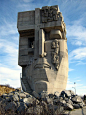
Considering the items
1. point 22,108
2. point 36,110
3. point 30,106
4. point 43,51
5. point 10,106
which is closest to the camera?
point 36,110

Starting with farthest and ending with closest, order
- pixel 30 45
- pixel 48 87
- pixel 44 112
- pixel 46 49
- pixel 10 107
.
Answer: pixel 30 45
pixel 46 49
pixel 48 87
pixel 10 107
pixel 44 112

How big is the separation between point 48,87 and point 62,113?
5.71 metres

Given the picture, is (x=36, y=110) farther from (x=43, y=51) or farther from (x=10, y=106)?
(x=43, y=51)

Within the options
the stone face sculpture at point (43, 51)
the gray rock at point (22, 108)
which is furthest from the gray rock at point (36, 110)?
the stone face sculpture at point (43, 51)

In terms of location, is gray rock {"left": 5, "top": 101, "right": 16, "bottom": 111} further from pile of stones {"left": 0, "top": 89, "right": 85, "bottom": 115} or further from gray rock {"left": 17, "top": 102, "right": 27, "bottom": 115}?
gray rock {"left": 17, "top": 102, "right": 27, "bottom": 115}

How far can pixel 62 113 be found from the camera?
753cm

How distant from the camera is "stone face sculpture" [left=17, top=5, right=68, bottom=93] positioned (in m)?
13.6

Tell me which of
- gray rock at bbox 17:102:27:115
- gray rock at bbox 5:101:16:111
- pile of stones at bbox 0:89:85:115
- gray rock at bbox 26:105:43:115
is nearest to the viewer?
gray rock at bbox 26:105:43:115

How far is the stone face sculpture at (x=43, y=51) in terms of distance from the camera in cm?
1365

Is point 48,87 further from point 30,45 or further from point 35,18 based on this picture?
point 35,18

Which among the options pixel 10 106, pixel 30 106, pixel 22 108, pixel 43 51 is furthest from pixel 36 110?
pixel 43 51

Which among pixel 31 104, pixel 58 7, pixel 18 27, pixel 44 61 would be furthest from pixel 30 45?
pixel 31 104

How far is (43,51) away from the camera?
1423cm

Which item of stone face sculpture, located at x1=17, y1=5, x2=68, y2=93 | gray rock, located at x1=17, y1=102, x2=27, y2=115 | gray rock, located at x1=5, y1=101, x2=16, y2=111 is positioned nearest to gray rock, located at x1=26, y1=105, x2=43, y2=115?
gray rock, located at x1=17, y1=102, x2=27, y2=115
